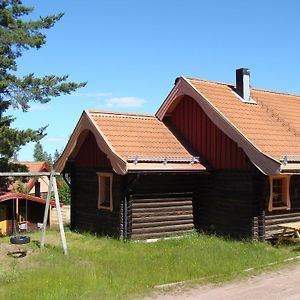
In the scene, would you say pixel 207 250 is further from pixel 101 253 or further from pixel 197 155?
pixel 197 155

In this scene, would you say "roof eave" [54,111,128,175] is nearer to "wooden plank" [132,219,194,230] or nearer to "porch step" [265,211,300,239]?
"wooden plank" [132,219,194,230]

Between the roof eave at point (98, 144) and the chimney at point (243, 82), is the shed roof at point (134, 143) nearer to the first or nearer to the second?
the roof eave at point (98, 144)

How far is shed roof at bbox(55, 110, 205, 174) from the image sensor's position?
15.4 meters

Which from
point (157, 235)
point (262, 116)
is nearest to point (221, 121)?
point (262, 116)

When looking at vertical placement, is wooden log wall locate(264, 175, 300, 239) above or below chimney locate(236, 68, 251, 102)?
below

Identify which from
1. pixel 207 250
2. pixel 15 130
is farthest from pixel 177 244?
pixel 15 130

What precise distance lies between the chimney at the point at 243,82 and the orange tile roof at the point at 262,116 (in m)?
0.31

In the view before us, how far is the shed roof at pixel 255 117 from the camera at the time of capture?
14.8 m

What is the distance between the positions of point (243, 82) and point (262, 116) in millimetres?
1806

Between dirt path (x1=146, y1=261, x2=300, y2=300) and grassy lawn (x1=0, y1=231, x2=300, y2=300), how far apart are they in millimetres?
472

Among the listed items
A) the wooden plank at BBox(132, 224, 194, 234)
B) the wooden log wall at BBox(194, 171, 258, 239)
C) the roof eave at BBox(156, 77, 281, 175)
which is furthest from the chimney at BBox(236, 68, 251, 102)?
the wooden plank at BBox(132, 224, 194, 234)

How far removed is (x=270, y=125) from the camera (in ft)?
56.3

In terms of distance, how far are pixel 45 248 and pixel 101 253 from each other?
2002 mm

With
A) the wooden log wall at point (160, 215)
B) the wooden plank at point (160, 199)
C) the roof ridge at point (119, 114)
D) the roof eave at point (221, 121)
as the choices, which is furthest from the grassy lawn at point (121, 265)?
the roof ridge at point (119, 114)
